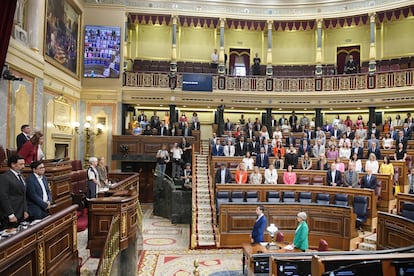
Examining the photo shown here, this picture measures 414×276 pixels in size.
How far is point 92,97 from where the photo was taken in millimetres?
15586

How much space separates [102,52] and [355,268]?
570 inches

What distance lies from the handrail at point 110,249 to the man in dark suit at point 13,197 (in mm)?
1022

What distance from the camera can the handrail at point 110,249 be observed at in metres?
4.51

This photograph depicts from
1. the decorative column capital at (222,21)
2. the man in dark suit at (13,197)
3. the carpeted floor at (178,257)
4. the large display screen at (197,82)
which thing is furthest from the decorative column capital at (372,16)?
the man in dark suit at (13,197)

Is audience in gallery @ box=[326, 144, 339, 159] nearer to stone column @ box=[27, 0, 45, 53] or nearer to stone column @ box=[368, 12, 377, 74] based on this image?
stone column @ box=[368, 12, 377, 74]

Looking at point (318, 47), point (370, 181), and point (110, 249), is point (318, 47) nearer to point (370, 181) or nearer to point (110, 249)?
point (370, 181)

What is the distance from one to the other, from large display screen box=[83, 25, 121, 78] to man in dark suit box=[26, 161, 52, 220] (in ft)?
38.3

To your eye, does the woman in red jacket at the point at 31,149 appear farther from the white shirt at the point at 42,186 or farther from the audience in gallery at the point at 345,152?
the audience in gallery at the point at 345,152

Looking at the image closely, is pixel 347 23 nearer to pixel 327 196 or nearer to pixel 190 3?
pixel 190 3

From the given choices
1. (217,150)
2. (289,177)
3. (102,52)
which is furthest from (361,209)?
(102,52)

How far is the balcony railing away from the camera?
53.1ft

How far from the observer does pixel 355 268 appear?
3162 mm

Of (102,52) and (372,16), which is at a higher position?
(372,16)

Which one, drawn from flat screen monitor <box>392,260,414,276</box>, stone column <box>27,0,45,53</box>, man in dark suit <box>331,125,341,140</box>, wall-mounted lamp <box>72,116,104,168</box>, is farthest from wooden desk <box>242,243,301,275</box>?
wall-mounted lamp <box>72,116,104,168</box>
